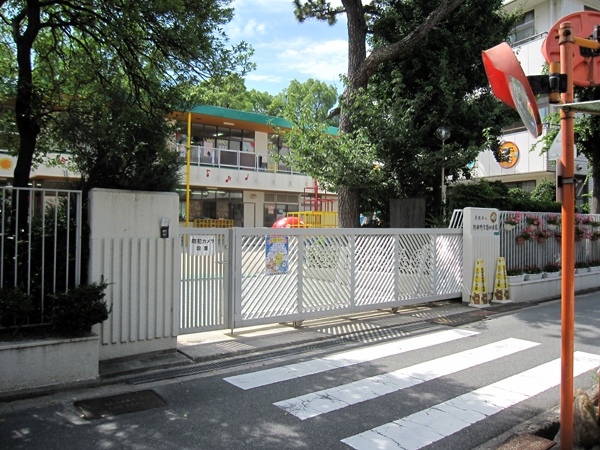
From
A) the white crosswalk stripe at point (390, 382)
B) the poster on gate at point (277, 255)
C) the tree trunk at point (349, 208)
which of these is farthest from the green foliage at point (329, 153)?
the white crosswalk stripe at point (390, 382)

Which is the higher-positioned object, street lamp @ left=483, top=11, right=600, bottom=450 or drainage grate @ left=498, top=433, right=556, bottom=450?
street lamp @ left=483, top=11, right=600, bottom=450

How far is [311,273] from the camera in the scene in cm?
795

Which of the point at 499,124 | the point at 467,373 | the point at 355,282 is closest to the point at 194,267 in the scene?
the point at 355,282

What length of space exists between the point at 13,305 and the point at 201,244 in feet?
8.45

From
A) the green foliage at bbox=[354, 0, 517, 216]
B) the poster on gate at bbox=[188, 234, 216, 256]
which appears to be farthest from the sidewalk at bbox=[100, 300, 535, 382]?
the green foliage at bbox=[354, 0, 517, 216]

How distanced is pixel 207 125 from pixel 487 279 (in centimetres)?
2127

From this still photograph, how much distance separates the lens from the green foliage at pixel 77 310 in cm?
480

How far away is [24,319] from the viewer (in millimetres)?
4836

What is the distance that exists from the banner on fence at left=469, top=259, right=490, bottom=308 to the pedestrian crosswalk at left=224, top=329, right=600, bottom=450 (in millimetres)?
2877

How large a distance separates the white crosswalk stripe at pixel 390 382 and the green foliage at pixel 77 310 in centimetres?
227

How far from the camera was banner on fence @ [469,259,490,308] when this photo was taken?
9.98 meters

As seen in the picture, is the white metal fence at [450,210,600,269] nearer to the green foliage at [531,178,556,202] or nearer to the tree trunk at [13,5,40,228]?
the green foliage at [531,178,556,202]

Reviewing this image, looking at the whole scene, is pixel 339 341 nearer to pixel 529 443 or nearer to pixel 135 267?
pixel 135 267

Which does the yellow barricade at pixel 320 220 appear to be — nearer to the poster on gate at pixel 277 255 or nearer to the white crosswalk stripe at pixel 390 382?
the poster on gate at pixel 277 255
